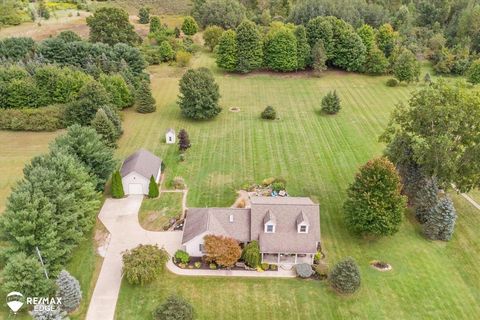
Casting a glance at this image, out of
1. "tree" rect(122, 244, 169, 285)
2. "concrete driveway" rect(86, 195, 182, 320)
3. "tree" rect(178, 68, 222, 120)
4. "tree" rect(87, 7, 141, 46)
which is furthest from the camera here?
"tree" rect(87, 7, 141, 46)

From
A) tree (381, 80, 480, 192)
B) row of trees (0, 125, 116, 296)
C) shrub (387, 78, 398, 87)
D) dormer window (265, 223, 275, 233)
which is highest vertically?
tree (381, 80, 480, 192)

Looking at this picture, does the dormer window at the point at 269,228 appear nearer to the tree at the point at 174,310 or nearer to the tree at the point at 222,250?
the tree at the point at 222,250

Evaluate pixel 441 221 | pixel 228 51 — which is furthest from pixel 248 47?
pixel 441 221

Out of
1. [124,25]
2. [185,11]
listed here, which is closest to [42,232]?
[124,25]

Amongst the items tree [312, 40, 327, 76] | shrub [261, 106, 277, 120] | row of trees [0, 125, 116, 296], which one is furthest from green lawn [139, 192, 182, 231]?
tree [312, 40, 327, 76]

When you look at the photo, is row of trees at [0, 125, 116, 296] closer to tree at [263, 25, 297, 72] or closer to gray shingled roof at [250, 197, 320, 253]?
gray shingled roof at [250, 197, 320, 253]

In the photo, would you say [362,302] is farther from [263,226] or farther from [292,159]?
[292,159]
